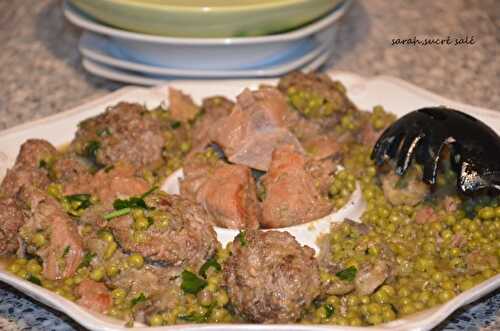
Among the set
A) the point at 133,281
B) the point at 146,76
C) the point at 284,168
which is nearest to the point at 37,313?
the point at 133,281

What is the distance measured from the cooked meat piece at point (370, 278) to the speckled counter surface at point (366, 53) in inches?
82.6

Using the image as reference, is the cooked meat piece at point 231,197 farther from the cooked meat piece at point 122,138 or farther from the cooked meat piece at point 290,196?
the cooked meat piece at point 122,138

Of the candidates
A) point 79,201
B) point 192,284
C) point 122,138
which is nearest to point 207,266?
point 192,284

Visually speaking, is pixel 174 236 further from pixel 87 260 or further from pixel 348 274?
pixel 348 274

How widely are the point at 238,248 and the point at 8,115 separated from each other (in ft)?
7.38

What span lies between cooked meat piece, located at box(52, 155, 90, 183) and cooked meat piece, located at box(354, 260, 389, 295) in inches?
50.0

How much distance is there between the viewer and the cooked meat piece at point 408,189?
10.3 feet

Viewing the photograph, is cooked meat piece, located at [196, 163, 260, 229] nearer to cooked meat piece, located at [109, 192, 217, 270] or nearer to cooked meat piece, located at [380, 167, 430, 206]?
cooked meat piece, located at [109, 192, 217, 270]

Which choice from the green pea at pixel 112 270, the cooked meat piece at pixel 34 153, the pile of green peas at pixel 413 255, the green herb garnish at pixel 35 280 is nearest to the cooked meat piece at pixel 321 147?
the pile of green peas at pixel 413 255

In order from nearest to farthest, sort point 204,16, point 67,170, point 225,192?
1. point 225,192
2. point 67,170
3. point 204,16

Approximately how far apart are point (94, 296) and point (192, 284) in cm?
33

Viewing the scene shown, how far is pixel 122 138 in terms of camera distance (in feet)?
10.9

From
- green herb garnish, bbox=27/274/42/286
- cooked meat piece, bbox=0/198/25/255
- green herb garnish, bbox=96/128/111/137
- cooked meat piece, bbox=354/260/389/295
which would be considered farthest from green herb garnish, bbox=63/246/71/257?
cooked meat piece, bbox=354/260/389/295

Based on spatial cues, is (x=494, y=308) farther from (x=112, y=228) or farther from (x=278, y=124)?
(x=112, y=228)
